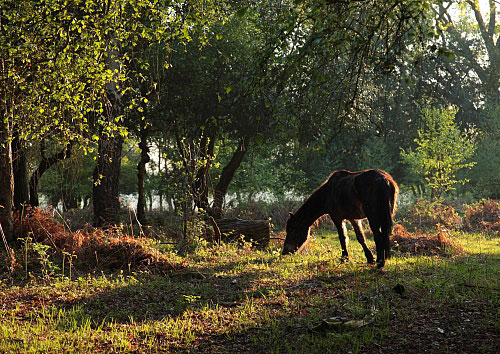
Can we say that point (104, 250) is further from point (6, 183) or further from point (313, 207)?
point (313, 207)

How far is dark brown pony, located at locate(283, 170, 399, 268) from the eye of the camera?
29.6 ft

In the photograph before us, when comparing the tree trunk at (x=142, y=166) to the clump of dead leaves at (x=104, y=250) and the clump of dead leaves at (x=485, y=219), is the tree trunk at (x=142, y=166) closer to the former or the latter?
the clump of dead leaves at (x=104, y=250)

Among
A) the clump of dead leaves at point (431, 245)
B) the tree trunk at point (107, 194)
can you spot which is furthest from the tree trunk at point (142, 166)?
the clump of dead leaves at point (431, 245)

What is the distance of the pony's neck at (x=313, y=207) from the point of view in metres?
11.0

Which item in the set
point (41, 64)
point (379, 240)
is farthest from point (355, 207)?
point (41, 64)

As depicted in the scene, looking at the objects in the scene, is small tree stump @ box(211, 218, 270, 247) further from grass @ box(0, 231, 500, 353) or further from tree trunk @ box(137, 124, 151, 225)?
tree trunk @ box(137, 124, 151, 225)

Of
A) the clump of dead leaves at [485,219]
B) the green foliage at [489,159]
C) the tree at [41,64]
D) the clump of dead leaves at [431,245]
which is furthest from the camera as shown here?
the green foliage at [489,159]

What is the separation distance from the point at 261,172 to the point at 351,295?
23.8 m

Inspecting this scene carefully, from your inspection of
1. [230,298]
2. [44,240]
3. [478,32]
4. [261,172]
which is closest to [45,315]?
[230,298]

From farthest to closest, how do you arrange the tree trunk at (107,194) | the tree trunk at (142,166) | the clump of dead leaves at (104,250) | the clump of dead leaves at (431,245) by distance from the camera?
the tree trunk at (142,166) → the tree trunk at (107,194) → the clump of dead leaves at (431,245) → the clump of dead leaves at (104,250)

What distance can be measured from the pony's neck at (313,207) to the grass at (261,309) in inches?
50.3

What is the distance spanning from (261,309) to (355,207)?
4068mm

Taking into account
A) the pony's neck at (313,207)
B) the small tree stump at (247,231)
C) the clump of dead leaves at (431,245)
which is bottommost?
the clump of dead leaves at (431,245)

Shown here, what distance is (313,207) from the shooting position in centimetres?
1116
